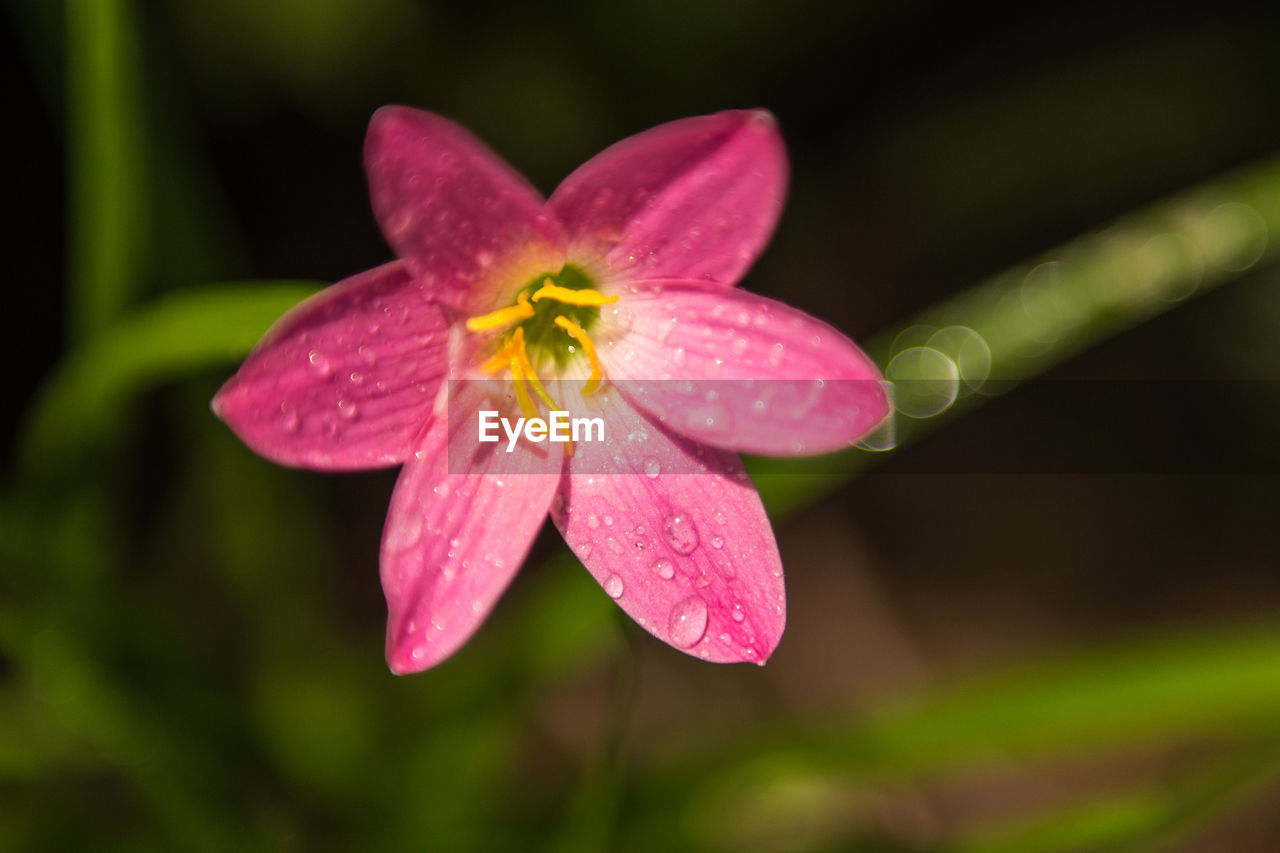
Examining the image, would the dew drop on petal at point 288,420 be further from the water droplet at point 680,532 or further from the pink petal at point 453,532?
the water droplet at point 680,532

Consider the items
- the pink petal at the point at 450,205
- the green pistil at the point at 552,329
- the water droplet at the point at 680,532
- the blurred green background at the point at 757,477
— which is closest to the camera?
the pink petal at the point at 450,205

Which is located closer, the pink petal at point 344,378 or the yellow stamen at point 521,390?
the pink petal at point 344,378

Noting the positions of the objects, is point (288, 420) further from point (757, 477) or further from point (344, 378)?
point (757, 477)

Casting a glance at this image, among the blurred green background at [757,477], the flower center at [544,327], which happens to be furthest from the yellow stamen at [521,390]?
the blurred green background at [757,477]

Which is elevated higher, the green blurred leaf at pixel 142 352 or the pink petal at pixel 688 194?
the pink petal at pixel 688 194

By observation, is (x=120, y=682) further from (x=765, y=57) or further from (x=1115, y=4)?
(x=1115, y=4)

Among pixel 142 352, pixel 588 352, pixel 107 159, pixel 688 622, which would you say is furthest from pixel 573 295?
pixel 107 159

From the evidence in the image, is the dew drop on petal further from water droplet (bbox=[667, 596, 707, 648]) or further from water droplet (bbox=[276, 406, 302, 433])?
water droplet (bbox=[667, 596, 707, 648])

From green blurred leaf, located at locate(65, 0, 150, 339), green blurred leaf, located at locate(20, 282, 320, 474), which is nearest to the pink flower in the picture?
green blurred leaf, located at locate(20, 282, 320, 474)

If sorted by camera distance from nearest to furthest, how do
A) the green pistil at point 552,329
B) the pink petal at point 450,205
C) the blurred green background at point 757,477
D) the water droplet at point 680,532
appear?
the pink petal at point 450,205
the water droplet at point 680,532
the green pistil at point 552,329
the blurred green background at point 757,477
